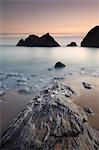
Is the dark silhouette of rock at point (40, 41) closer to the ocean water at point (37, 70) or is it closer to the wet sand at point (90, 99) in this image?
the ocean water at point (37, 70)

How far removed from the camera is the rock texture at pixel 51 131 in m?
5.68

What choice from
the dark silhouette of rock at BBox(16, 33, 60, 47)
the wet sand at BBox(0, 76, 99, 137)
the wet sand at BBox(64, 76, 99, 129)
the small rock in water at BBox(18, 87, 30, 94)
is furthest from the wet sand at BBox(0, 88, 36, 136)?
the dark silhouette of rock at BBox(16, 33, 60, 47)

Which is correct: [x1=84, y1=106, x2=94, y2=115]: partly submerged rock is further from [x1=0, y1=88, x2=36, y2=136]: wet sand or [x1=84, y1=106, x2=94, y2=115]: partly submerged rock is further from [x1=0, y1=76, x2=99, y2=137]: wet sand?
[x1=0, y1=88, x2=36, y2=136]: wet sand

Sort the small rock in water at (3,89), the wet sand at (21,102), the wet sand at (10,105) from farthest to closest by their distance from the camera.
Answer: the small rock in water at (3,89) < the wet sand at (10,105) < the wet sand at (21,102)

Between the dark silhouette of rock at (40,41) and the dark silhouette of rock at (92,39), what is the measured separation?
196 inches

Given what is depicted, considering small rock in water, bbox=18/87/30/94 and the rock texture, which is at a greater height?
the rock texture

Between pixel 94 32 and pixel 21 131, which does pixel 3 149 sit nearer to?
pixel 21 131

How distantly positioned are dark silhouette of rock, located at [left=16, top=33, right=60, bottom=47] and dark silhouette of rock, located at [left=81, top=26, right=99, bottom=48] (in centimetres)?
497

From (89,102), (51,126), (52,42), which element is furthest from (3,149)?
(52,42)

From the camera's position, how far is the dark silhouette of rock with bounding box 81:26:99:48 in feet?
135

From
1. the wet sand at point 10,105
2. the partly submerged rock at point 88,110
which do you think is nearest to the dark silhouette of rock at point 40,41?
the wet sand at point 10,105

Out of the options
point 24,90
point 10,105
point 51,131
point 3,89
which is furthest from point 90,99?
point 3,89

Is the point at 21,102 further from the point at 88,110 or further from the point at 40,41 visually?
the point at 40,41

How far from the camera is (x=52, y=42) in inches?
1697
